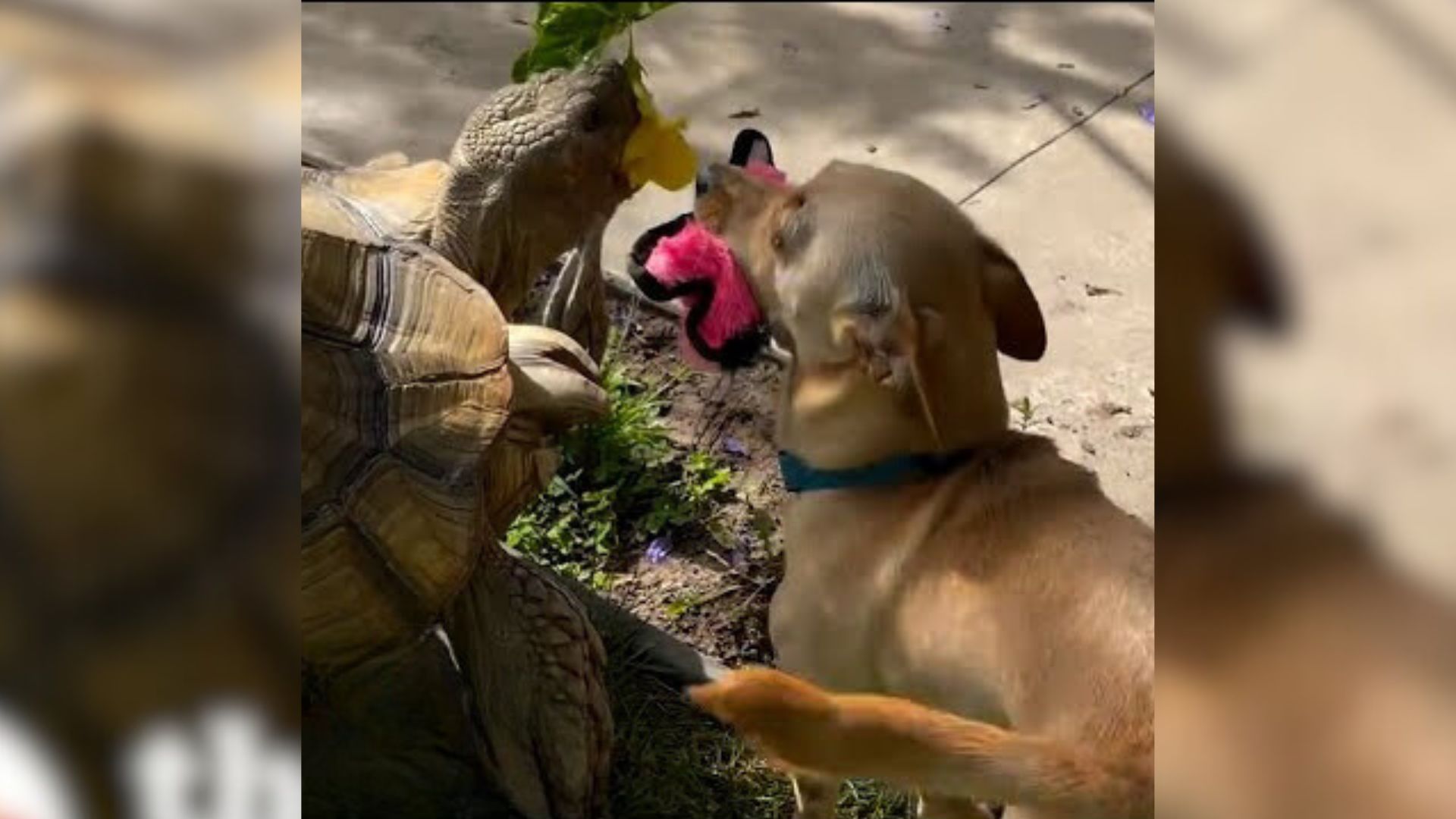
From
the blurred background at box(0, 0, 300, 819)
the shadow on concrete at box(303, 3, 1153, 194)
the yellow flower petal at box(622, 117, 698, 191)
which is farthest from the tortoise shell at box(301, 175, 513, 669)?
the shadow on concrete at box(303, 3, 1153, 194)

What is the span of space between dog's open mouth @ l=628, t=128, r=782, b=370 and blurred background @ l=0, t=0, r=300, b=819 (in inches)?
58.0

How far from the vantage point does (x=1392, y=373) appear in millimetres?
1020

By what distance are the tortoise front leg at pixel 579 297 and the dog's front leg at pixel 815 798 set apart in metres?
0.96

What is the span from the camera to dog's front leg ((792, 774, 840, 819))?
7.79ft

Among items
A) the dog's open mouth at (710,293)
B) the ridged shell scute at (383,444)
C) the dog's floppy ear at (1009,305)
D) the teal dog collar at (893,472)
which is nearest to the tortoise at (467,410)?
the ridged shell scute at (383,444)

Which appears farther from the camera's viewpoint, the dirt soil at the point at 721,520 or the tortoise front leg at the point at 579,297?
the tortoise front leg at the point at 579,297

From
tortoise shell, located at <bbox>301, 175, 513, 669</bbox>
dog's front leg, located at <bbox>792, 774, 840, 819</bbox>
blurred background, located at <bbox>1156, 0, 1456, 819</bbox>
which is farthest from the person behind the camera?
dog's front leg, located at <bbox>792, 774, 840, 819</bbox>

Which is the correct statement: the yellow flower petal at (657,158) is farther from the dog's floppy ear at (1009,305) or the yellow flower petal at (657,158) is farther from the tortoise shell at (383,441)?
the dog's floppy ear at (1009,305)

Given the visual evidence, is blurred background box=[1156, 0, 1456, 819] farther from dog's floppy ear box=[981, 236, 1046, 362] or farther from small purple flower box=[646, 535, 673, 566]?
small purple flower box=[646, 535, 673, 566]

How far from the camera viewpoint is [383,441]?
217 cm

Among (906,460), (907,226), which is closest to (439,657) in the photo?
(906,460)

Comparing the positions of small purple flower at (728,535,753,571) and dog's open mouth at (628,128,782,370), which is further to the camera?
small purple flower at (728,535,753,571)

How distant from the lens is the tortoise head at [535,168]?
2.73 m

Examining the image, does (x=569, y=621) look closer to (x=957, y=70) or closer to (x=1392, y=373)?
(x=1392, y=373)
